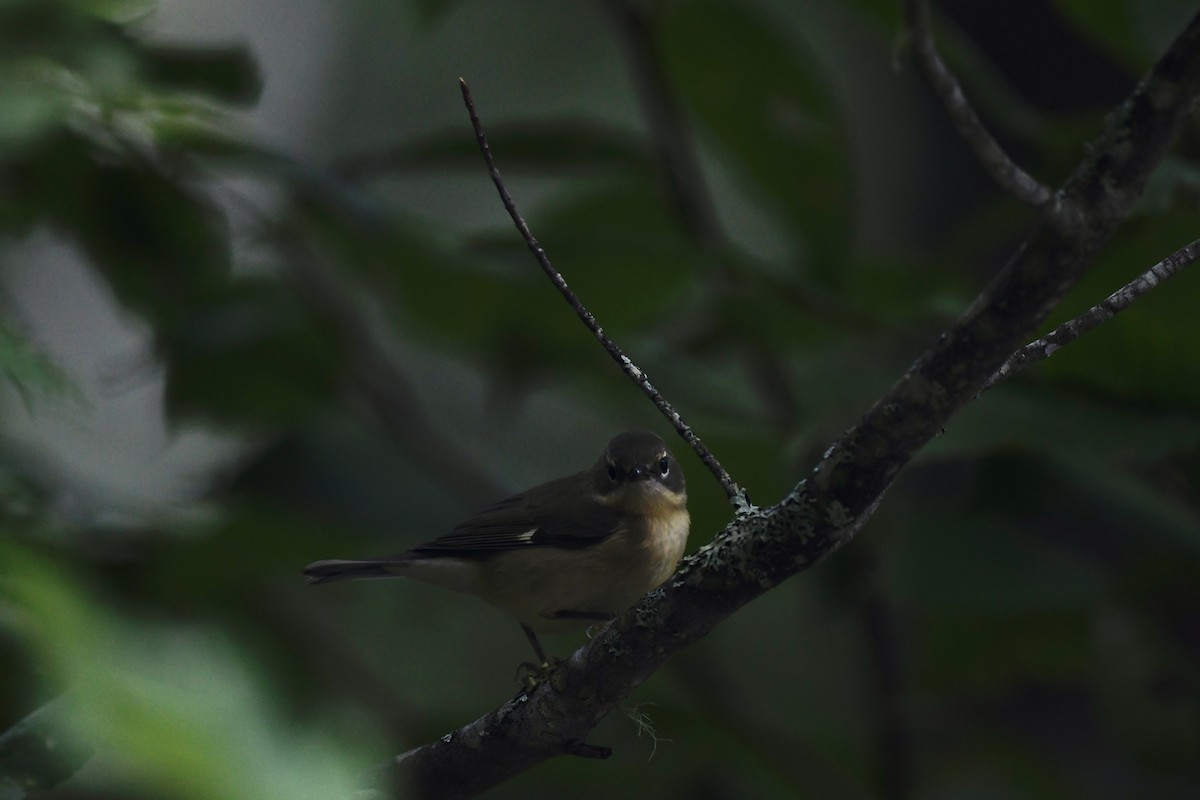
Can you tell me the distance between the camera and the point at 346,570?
105 inches

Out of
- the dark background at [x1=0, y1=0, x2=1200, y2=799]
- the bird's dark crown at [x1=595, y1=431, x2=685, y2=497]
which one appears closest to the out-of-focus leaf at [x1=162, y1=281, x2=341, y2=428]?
the dark background at [x1=0, y1=0, x2=1200, y2=799]

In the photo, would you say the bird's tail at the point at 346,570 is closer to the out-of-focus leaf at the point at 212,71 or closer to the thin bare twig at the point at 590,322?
the out-of-focus leaf at the point at 212,71

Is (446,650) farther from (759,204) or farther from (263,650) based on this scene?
(759,204)

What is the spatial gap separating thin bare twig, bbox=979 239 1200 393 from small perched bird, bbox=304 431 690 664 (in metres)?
1.42

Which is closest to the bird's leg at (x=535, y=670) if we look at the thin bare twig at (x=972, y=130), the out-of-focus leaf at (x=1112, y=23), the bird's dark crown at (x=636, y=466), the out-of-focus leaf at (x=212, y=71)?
the bird's dark crown at (x=636, y=466)

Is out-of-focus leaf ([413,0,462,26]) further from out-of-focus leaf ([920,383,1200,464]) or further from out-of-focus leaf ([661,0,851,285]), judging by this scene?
out-of-focus leaf ([920,383,1200,464])

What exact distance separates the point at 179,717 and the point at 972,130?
861 millimetres

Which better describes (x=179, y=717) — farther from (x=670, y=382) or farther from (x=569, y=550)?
(x=670, y=382)

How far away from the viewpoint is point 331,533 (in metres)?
2.85

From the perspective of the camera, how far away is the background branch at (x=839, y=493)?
1.04m

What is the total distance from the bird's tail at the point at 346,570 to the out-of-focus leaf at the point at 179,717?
1.82 meters

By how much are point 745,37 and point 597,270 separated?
779 millimetres

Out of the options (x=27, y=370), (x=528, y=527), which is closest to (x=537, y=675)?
(x=528, y=527)

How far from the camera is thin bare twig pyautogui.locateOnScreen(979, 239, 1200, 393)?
3.95 ft
